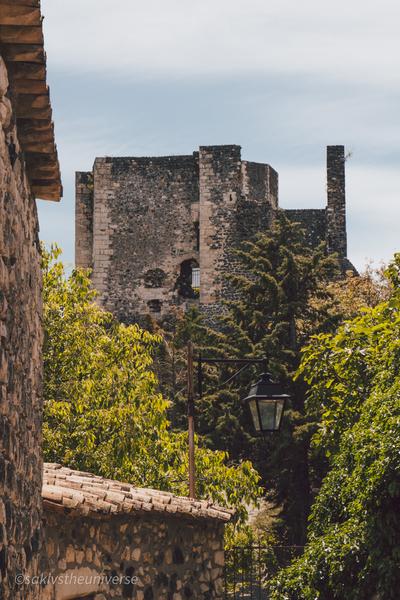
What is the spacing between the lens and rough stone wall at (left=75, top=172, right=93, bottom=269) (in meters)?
45.4

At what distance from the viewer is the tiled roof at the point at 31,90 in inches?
201

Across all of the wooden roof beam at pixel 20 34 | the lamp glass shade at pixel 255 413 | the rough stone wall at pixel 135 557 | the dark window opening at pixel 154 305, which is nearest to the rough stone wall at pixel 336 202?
the dark window opening at pixel 154 305

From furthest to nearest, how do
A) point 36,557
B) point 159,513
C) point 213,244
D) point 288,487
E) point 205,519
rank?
1. point 213,244
2. point 288,487
3. point 205,519
4. point 159,513
5. point 36,557

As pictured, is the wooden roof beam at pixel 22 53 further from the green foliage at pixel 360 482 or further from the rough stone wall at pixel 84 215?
the rough stone wall at pixel 84 215

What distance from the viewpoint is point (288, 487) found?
77.2ft

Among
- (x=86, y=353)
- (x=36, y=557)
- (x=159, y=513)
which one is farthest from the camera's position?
(x=86, y=353)

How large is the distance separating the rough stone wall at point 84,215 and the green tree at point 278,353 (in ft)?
56.3

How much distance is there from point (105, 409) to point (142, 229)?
27097mm

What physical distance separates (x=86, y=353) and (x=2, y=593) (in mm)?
12554

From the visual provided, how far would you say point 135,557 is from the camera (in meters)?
9.09

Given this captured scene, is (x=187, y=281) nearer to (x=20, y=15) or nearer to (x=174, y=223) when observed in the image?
(x=174, y=223)

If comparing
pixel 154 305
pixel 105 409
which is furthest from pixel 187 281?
pixel 105 409

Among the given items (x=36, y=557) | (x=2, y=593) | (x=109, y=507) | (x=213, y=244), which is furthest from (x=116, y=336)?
(x=213, y=244)

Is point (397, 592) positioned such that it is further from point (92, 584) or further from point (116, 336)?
point (116, 336)
